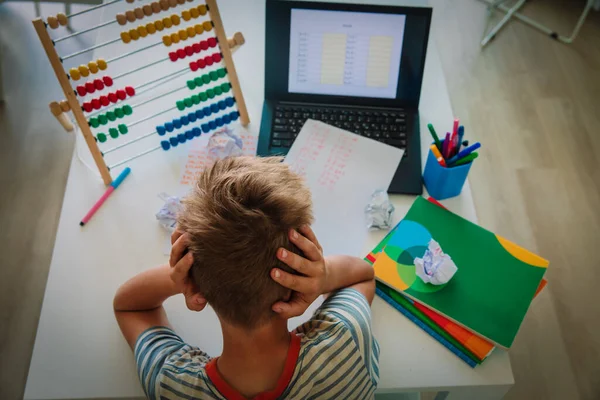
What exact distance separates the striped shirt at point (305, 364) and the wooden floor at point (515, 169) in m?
0.98

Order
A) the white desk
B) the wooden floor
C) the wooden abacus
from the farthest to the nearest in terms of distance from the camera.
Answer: the wooden floor → the wooden abacus → the white desk

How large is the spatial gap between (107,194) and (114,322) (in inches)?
11.7

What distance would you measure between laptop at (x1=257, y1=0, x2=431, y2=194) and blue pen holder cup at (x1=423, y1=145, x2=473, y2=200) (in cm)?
3

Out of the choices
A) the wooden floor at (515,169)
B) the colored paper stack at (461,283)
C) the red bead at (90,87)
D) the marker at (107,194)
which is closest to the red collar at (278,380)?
the colored paper stack at (461,283)

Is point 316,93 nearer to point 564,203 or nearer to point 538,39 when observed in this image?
point 564,203

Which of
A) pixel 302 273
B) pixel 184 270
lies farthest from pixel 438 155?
pixel 184 270

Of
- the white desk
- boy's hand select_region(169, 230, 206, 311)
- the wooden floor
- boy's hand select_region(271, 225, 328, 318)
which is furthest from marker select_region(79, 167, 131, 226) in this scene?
the wooden floor

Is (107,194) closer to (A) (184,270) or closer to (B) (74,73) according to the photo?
(B) (74,73)

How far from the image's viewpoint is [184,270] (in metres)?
0.77

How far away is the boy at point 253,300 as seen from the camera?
28.8 inches

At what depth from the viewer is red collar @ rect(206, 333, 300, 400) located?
809mm

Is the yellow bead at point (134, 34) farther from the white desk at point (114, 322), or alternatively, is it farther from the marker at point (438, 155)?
the marker at point (438, 155)

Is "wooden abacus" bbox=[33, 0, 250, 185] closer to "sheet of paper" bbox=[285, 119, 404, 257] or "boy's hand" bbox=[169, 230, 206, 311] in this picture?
"sheet of paper" bbox=[285, 119, 404, 257]

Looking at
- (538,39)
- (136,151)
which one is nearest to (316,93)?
(136,151)
